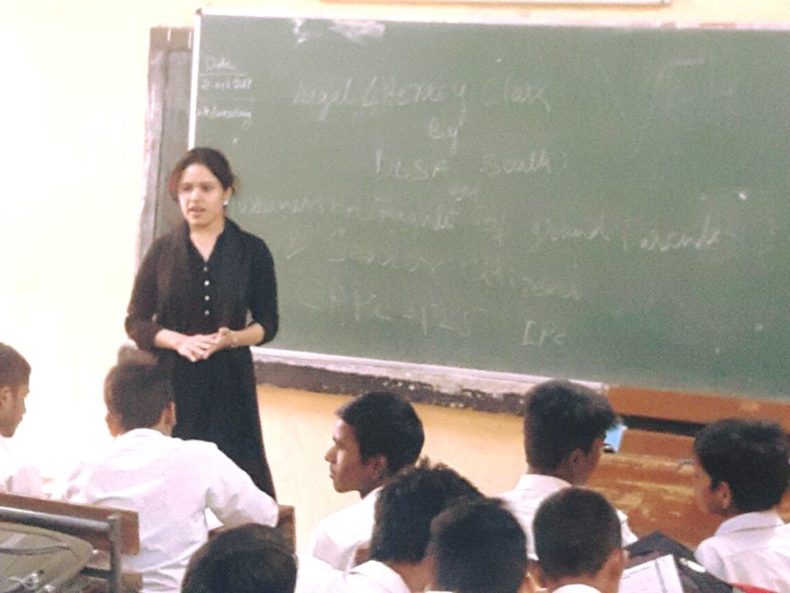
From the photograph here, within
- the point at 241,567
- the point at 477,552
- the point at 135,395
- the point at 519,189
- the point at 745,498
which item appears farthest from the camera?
the point at 519,189

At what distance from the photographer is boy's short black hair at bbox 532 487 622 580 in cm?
191

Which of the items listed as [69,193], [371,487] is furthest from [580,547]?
[69,193]

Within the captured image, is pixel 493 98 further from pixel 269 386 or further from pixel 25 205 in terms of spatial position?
pixel 25 205

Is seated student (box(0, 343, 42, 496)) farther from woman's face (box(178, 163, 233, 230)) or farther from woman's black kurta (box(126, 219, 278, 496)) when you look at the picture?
woman's face (box(178, 163, 233, 230))

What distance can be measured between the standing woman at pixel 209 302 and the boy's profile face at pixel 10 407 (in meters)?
0.53

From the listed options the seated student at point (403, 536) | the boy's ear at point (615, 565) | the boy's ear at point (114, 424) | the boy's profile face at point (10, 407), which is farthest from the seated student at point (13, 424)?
the boy's ear at point (615, 565)

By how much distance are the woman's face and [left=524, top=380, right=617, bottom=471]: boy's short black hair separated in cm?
135

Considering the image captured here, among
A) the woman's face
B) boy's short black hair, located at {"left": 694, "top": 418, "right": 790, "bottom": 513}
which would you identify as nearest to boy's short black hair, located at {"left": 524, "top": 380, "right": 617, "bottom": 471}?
boy's short black hair, located at {"left": 694, "top": 418, "right": 790, "bottom": 513}

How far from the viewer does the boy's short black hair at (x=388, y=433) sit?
2.60 metres

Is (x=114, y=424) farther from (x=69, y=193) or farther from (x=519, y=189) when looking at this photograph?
(x=69, y=193)

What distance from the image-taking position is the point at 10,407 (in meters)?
2.97

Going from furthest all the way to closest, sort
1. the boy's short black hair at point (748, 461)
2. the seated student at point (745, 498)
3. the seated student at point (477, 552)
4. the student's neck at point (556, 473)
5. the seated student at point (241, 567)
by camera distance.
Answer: the student's neck at point (556, 473)
the boy's short black hair at point (748, 461)
the seated student at point (745, 498)
the seated student at point (477, 552)
the seated student at point (241, 567)

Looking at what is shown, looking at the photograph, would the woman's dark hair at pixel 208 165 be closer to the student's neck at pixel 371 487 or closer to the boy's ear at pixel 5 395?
the boy's ear at pixel 5 395

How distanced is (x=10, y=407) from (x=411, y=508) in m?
1.39
